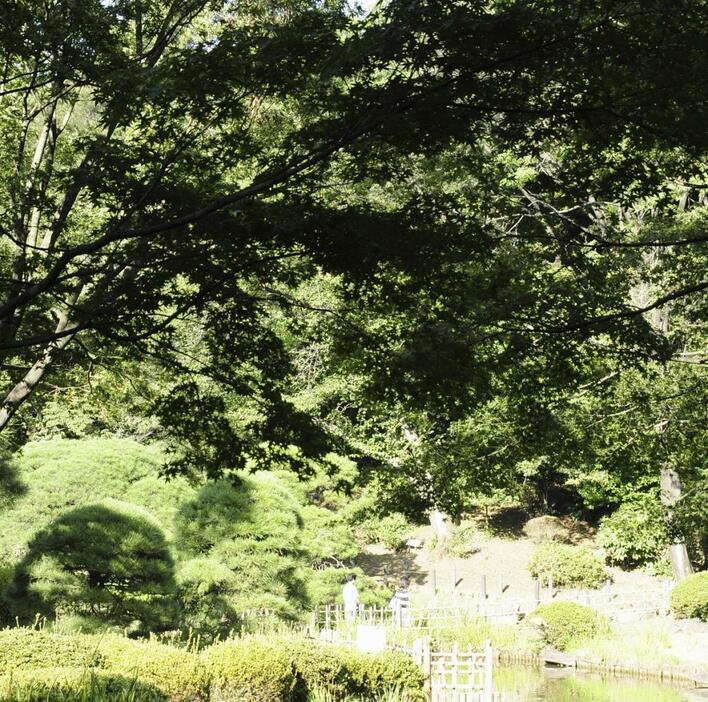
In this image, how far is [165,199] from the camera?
5664 millimetres

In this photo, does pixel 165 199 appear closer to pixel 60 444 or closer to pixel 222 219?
pixel 222 219

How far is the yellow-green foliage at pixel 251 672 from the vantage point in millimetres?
8461

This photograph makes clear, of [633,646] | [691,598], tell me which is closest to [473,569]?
[691,598]

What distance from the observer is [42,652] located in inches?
299

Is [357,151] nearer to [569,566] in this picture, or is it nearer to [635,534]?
[635,534]

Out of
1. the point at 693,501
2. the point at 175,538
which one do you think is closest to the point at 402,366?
the point at 693,501

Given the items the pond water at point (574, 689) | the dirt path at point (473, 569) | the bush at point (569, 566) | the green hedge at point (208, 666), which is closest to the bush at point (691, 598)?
the pond water at point (574, 689)

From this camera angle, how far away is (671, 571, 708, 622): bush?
1577 centimetres

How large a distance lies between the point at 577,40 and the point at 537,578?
2093cm

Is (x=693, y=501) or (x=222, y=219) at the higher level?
(x=222, y=219)

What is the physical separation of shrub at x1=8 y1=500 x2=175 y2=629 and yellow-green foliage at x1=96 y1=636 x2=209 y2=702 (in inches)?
130

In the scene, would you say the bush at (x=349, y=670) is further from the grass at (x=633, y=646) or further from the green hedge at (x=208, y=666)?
the grass at (x=633, y=646)

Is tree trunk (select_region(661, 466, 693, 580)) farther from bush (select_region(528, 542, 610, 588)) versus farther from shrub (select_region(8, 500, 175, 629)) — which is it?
shrub (select_region(8, 500, 175, 629))

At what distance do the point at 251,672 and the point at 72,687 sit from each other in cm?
237
